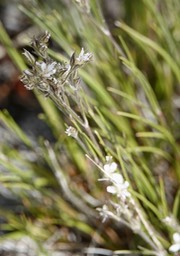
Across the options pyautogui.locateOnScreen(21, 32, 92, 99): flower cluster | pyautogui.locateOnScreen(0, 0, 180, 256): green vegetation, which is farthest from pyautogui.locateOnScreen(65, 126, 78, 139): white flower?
pyautogui.locateOnScreen(0, 0, 180, 256): green vegetation

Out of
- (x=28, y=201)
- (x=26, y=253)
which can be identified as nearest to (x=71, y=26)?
(x=28, y=201)

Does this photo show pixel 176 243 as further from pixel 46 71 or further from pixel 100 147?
pixel 46 71

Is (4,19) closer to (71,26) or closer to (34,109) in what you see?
(34,109)

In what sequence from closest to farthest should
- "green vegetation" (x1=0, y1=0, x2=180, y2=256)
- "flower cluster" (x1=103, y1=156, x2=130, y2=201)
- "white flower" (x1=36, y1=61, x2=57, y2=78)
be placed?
1. "white flower" (x1=36, y1=61, x2=57, y2=78)
2. "flower cluster" (x1=103, y1=156, x2=130, y2=201)
3. "green vegetation" (x1=0, y1=0, x2=180, y2=256)

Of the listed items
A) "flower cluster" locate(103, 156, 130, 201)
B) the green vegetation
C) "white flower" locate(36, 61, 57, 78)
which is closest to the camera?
"white flower" locate(36, 61, 57, 78)

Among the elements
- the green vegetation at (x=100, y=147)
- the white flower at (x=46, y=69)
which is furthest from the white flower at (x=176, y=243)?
the white flower at (x=46, y=69)

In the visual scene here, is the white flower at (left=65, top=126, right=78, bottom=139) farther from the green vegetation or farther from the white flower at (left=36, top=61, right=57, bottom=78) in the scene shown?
the green vegetation

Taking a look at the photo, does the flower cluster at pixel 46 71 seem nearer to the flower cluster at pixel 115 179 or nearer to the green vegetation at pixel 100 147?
the flower cluster at pixel 115 179

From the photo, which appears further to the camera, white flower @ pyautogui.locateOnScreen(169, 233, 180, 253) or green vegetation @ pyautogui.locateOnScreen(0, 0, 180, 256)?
green vegetation @ pyautogui.locateOnScreen(0, 0, 180, 256)
